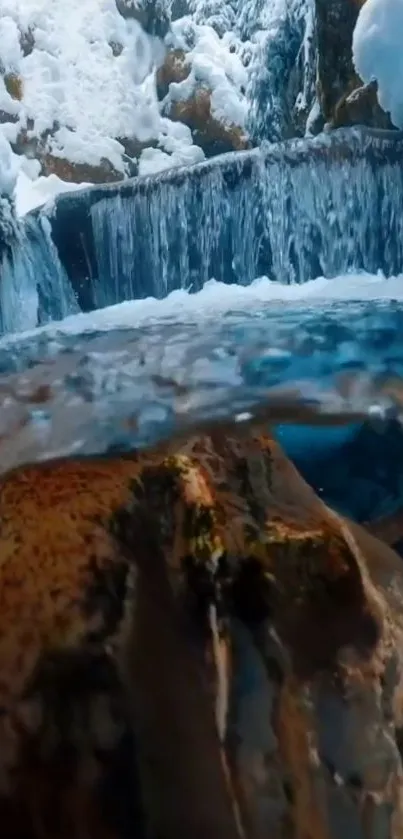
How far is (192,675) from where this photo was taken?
144cm

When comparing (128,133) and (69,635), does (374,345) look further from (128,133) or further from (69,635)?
(128,133)

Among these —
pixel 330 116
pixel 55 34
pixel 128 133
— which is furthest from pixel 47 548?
pixel 55 34

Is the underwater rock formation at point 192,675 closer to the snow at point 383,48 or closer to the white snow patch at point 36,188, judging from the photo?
the snow at point 383,48

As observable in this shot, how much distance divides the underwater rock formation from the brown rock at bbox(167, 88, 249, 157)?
19.5 m

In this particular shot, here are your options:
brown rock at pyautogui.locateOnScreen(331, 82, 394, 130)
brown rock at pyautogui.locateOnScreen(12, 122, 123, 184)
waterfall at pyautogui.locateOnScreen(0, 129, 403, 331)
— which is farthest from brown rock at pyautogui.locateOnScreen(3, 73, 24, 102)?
brown rock at pyautogui.locateOnScreen(331, 82, 394, 130)

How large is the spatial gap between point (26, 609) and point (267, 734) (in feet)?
1.60

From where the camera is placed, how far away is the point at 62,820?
4.38 feet

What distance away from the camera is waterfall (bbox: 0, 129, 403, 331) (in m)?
10.1

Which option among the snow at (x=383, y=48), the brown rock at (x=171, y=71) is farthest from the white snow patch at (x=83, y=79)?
the snow at (x=383, y=48)

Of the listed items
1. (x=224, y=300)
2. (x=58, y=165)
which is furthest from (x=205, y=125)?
(x=224, y=300)

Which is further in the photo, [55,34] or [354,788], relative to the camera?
[55,34]

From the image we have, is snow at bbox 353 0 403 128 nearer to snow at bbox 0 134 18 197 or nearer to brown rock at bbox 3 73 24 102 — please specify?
snow at bbox 0 134 18 197

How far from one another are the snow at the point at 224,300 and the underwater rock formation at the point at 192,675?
6.12m

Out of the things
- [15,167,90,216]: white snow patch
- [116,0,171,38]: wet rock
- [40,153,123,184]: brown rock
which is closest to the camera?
[15,167,90,216]: white snow patch
